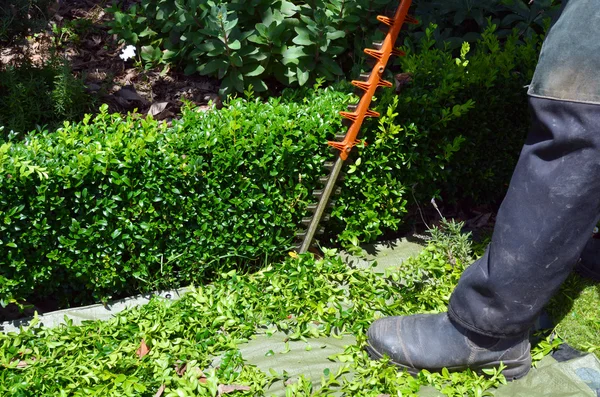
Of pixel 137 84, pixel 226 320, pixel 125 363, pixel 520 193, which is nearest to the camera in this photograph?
pixel 520 193

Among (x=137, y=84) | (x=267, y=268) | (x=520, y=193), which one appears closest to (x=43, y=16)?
(x=137, y=84)

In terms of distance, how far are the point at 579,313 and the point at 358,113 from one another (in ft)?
4.84

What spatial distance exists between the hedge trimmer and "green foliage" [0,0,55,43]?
2.36 meters

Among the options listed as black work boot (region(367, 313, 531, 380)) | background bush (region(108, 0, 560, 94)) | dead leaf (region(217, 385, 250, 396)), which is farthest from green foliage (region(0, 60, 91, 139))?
black work boot (region(367, 313, 531, 380))

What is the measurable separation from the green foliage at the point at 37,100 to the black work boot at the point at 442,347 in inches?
98.3

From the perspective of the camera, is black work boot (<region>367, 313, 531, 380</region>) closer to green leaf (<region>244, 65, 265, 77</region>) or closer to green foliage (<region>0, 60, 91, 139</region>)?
green leaf (<region>244, 65, 265, 77</region>)

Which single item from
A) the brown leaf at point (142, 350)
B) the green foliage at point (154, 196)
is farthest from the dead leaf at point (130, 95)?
the brown leaf at point (142, 350)

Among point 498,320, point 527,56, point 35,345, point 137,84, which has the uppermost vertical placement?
point 527,56

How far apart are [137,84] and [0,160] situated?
6.12ft

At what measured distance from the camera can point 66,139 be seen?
3.43 meters

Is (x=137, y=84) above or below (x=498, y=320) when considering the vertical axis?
above

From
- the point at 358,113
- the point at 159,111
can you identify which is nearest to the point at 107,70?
the point at 159,111

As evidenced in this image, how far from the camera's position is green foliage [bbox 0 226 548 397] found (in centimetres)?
300

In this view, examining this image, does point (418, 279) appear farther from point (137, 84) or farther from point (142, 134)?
point (137, 84)
